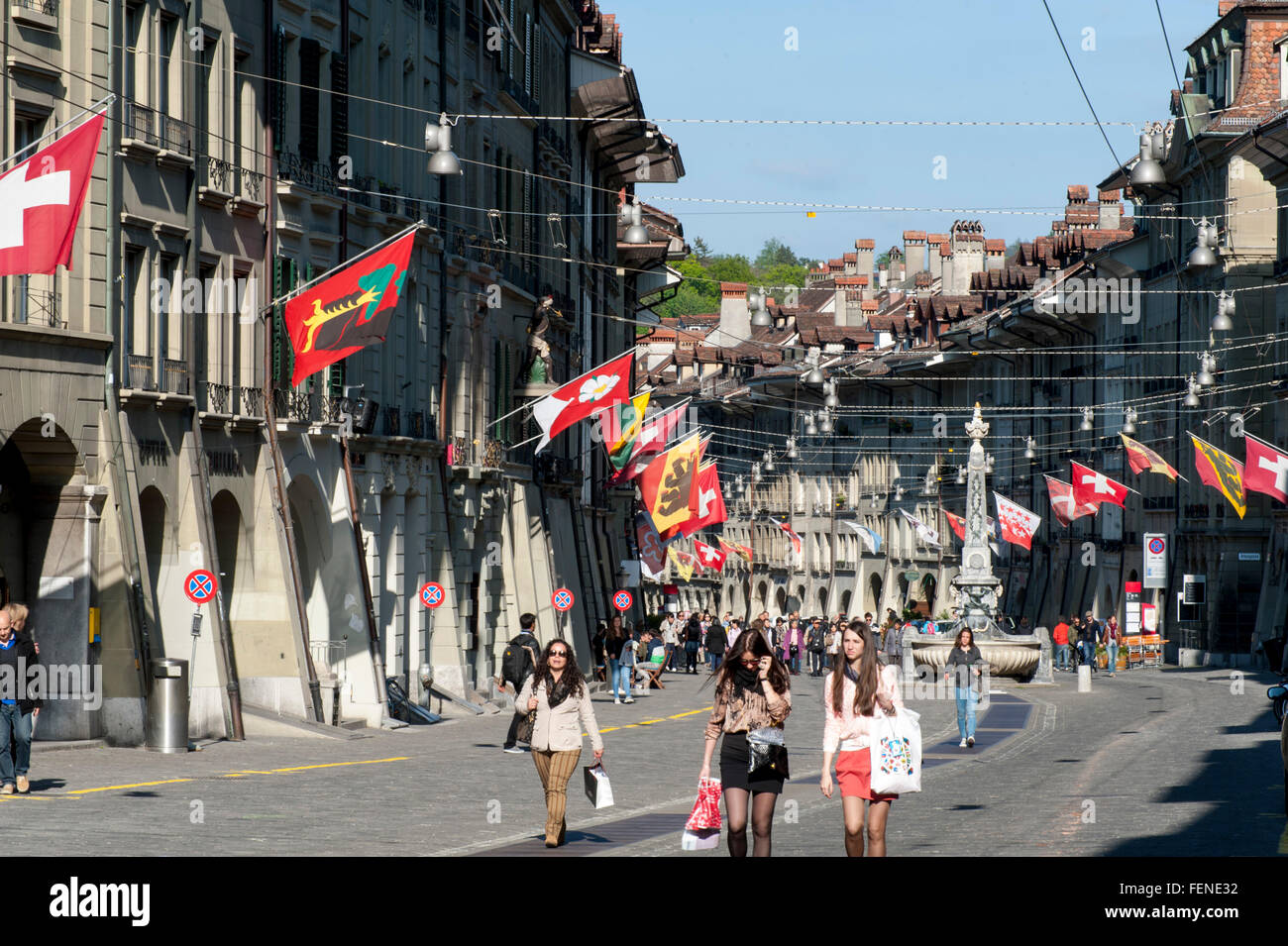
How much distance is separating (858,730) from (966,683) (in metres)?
17.0

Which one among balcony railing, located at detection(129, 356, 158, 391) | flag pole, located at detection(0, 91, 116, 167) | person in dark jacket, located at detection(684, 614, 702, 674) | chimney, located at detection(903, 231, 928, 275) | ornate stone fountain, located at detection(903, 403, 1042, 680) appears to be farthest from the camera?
chimney, located at detection(903, 231, 928, 275)

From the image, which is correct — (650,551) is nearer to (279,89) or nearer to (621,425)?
(621,425)

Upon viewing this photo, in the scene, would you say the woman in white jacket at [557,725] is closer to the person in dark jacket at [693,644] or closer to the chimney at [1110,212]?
the person in dark jacket at [693,644]

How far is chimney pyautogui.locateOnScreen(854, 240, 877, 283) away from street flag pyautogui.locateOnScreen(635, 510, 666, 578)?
59.8m

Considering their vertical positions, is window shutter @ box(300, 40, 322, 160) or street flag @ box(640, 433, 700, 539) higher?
window shutter @ box(300, 40, 322, 160)

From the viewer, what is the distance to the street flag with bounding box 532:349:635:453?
39.2m

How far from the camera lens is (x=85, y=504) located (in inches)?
1072

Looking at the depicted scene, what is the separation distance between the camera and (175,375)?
30.1 meters

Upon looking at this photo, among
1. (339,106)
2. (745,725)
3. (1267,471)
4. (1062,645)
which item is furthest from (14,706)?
(1062,645)

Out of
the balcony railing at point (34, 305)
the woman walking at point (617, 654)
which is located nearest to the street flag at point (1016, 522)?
the woman walking at point (617, 654)

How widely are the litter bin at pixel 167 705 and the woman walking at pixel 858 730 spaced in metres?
14.5

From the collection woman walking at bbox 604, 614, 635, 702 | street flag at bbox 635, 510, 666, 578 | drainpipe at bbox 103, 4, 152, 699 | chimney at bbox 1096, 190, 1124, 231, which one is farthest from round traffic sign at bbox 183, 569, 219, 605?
chimney at bbox 1096, 190, 1124, 231

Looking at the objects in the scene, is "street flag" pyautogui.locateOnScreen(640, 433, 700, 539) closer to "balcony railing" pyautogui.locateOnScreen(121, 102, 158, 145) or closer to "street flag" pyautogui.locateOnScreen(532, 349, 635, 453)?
"street flag" pyautogui.locateOnScreen(532, 349, 635, 453)
